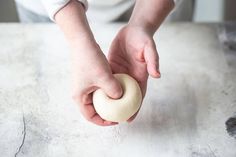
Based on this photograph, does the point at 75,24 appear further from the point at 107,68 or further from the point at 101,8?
the point at 101,8

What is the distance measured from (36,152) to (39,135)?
3cm

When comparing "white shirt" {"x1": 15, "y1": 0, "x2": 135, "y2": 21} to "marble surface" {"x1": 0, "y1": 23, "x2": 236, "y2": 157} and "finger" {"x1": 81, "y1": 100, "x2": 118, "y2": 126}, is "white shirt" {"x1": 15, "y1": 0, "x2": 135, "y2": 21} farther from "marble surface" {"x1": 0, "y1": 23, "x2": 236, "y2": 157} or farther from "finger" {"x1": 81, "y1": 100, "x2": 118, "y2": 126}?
"finger" {"x1": 81, "y1": 100, "x2": 118, "y2": 126}

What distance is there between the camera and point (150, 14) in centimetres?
67

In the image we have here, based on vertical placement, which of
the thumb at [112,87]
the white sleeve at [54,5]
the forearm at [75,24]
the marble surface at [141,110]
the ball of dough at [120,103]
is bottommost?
the marble surface at [141,110]

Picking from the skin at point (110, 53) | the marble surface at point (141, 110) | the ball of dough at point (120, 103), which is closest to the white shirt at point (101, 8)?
the marble surface at point (141, 110)

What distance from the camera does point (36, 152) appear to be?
62 cm

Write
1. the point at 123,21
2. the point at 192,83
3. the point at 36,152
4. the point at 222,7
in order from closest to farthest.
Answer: the point at 36,152 < the point at 192,83 < the point at 123,21 < the point at 222,7

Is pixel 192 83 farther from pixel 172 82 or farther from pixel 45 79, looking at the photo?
pixel 45 79

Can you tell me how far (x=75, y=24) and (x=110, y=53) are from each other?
9 centimetres

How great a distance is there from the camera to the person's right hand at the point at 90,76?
1.89 feet

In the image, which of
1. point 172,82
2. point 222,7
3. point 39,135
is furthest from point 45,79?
point 222,7

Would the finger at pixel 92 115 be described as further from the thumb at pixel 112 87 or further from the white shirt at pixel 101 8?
the white shirt at pixel 101 8

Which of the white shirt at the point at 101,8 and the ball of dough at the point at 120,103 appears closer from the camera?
the ball of dough at the point at 120,103

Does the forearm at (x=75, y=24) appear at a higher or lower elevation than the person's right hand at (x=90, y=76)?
higher
